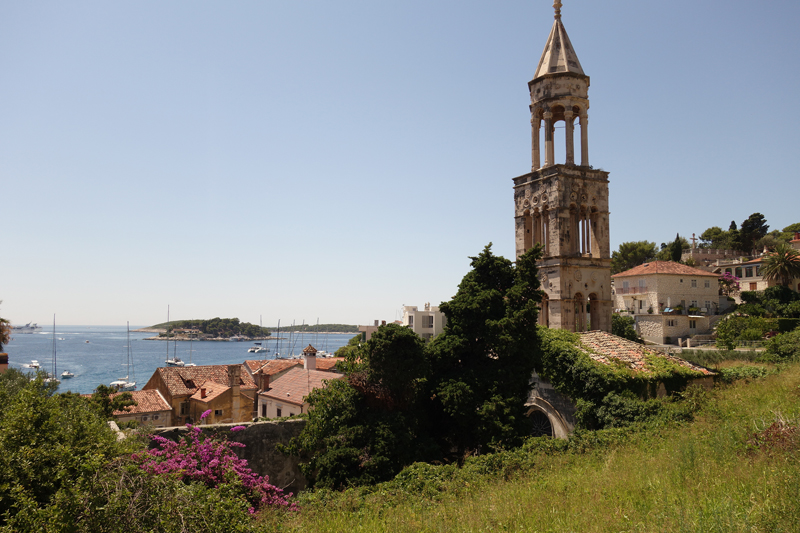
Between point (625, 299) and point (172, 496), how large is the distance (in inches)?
2407

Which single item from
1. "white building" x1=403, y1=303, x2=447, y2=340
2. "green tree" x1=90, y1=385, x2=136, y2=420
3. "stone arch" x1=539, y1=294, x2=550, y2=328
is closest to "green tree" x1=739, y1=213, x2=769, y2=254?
"white building" x1=403, y1=303, x2=447, y2=340

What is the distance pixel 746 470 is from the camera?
770 cm

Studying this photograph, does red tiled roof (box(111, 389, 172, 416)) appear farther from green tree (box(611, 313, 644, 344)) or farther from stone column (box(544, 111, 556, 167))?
green tree (box(611, 313, 644, 344))

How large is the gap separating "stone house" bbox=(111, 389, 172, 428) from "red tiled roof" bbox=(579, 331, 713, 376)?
27.7 m

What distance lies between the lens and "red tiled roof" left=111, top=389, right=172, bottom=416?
3277 centimetres

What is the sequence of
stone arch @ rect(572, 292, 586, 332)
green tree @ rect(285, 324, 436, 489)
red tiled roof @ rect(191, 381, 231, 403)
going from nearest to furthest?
green tree @ rect(285, 324, 436, 489) < stone arch @ rect(572, 292, 586, 332) < red tiled roof @ rect(191, 381, 231, 403)

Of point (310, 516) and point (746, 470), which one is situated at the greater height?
point (746, 470)

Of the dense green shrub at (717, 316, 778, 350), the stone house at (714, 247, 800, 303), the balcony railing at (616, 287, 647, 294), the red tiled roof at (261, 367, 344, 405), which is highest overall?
the stone house at (714, 247, 800, 303)

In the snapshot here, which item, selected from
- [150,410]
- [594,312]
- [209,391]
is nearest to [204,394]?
[209,391]

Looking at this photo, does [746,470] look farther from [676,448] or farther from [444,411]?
[444,411]

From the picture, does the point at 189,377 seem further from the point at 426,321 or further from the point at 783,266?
the point at 783,266

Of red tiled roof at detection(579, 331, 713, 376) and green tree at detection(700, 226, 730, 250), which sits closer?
red tiled roof at detection(579, 331, 713, 376)

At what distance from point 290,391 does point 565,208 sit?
2143cm

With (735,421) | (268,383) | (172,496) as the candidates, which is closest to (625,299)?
(268,383)
